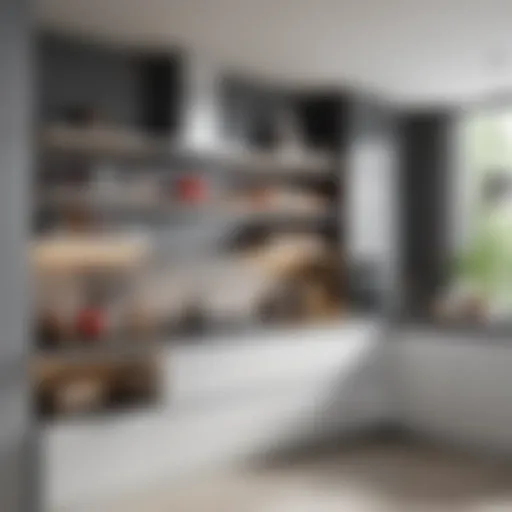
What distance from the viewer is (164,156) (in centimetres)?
504

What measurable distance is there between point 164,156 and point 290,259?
1264mm

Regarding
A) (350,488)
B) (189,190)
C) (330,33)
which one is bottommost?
(350,488)

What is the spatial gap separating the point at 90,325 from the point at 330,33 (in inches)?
80.8

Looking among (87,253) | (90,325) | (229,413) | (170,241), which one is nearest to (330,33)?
(170,241)

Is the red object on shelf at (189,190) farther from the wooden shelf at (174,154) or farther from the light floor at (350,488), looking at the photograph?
the light floor at (350,488)

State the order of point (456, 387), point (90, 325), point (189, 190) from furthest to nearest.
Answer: point (456, 387)
point (189, 190)
point (90, 325)

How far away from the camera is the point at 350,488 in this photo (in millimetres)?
4379

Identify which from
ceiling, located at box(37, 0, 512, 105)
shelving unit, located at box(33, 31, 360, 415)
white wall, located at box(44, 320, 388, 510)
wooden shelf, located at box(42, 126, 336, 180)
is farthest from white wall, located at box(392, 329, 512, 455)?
ceiling, located at box(37, 0, 512, 105)

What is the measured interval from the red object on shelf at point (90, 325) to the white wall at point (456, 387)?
2.18 meters

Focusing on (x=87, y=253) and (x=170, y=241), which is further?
(x=170, y=241)

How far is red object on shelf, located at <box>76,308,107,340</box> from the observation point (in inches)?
181

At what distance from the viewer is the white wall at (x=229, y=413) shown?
406 cm

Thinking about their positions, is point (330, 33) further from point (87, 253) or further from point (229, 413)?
point (229, 413)

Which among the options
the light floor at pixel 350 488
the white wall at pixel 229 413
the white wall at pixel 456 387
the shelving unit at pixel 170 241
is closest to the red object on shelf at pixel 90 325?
the shelving unit at pixel 170 241
